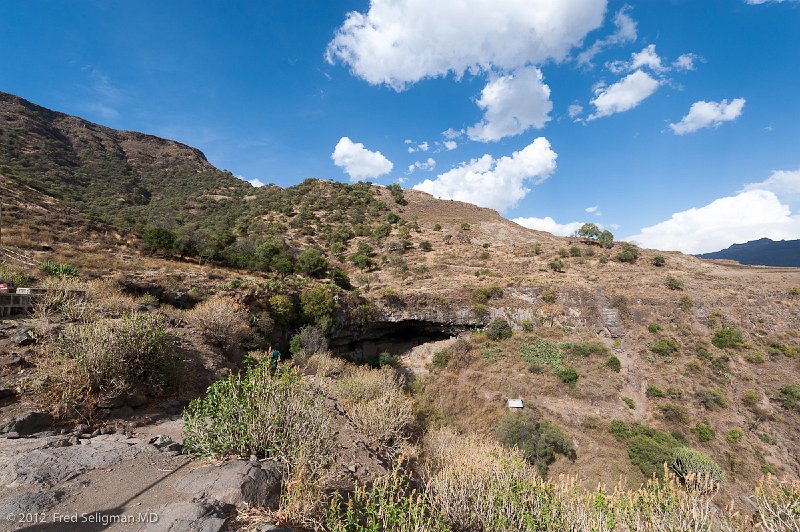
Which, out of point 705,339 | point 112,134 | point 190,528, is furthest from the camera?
point 112,134

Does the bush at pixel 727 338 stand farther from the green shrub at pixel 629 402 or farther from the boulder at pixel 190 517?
the boulder at pixel 190 517

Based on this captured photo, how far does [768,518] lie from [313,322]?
18.2 meters

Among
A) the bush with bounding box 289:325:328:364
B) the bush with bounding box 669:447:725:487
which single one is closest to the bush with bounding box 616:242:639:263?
the bush with bounding box 669:447:725:487

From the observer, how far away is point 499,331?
26.3 metres

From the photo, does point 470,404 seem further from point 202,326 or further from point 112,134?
point 112,134

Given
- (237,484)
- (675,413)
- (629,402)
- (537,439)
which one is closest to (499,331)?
(629,402)

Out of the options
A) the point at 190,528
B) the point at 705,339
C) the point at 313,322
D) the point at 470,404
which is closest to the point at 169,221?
the point at 313,322

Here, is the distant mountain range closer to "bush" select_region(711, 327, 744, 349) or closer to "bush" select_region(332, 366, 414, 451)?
"bush" select_region(711, 327, 744, 349)

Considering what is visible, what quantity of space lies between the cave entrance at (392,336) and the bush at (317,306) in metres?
3.99

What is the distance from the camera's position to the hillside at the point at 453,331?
818 cm

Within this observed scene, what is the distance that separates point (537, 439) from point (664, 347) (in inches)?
558

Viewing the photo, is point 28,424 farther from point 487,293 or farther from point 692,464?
point 487,293

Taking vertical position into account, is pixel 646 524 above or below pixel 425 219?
below

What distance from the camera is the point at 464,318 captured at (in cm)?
2780
